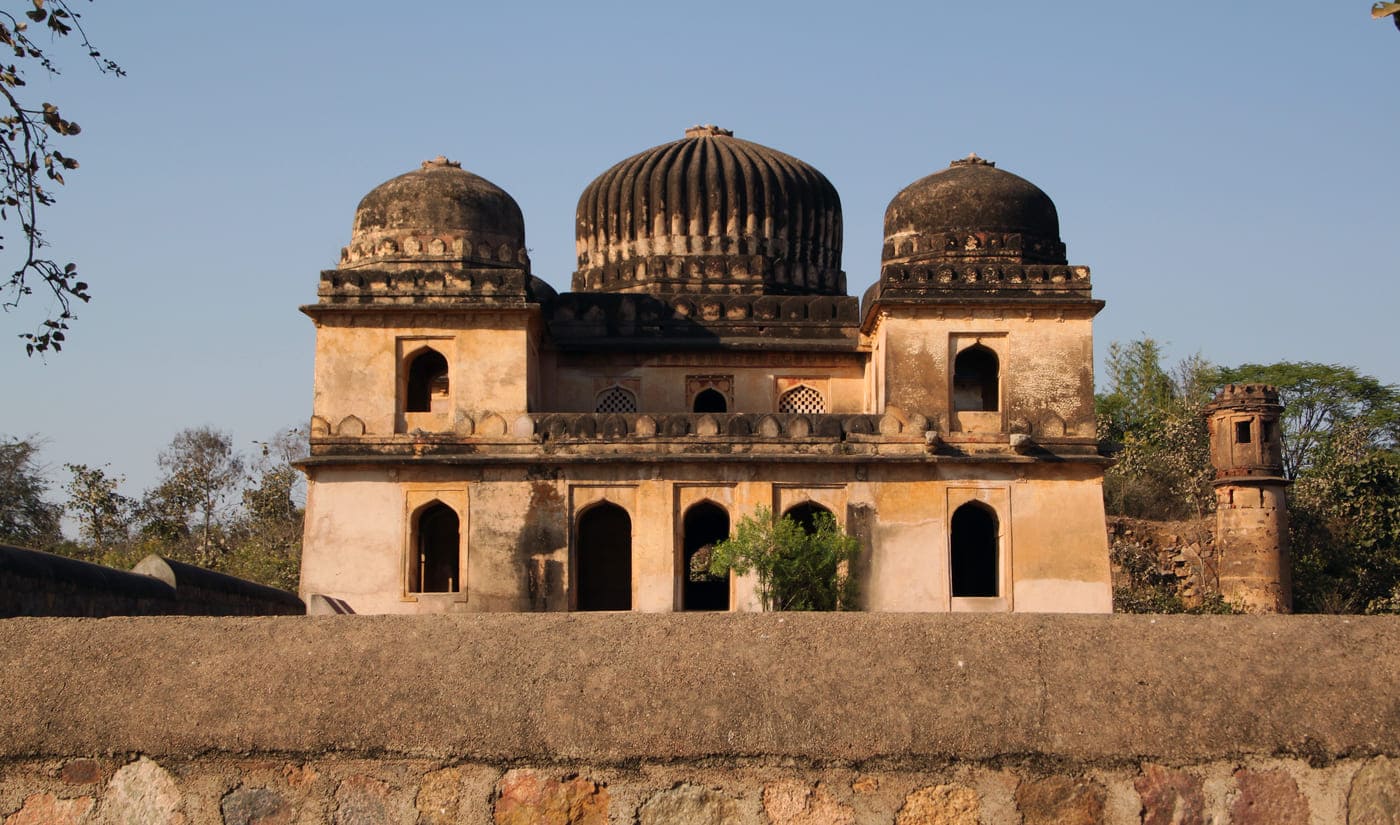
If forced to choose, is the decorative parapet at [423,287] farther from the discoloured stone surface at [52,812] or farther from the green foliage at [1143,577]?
the discoloured stone surface at [52,812]

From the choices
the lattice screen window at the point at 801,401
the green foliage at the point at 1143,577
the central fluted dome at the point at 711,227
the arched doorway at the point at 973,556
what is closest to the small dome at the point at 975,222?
the lattice screen window at the point at 801,401

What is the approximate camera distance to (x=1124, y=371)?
39.3 metres

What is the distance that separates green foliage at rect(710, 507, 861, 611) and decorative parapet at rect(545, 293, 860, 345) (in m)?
4.15

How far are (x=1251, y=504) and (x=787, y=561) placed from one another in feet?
27.5

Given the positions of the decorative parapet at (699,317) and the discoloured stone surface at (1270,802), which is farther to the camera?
the decorative parapet at (699,317)

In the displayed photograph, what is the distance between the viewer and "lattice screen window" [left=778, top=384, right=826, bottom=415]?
2064 centimetres

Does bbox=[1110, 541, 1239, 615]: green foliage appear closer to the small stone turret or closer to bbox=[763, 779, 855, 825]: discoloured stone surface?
the small stone turret

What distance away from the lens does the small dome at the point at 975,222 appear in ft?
64.4

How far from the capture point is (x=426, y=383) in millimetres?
19812

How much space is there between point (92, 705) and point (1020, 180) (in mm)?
17568

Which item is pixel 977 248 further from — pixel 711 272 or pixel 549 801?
pixel 549 801

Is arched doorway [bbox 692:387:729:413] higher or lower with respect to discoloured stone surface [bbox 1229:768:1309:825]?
higher

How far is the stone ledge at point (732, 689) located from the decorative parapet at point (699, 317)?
54.3 ft

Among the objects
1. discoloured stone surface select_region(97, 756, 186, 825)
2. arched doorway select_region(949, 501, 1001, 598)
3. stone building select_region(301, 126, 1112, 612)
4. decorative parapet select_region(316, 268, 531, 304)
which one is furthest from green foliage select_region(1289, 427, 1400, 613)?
discoloured stone surface select_region(97, 756, 186, 825)
